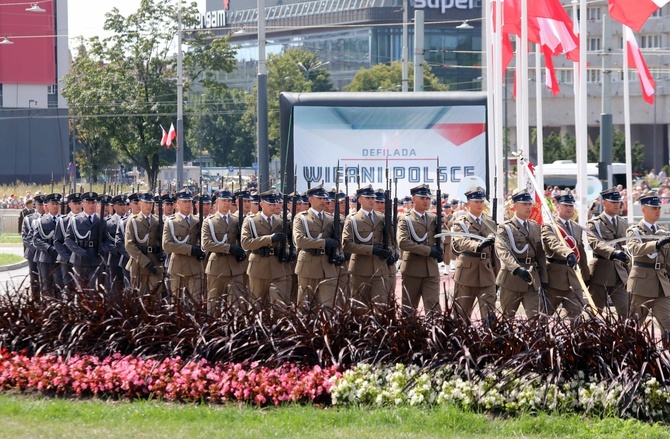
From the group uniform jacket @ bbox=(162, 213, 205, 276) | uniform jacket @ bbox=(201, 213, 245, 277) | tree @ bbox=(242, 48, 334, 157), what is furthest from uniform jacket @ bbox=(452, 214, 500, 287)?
tree @ bbox=(242, 48, 334, 157)

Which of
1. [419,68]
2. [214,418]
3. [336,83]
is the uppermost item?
[336,83]

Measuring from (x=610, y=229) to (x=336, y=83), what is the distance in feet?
322

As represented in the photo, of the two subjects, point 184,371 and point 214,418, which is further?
point 184,371

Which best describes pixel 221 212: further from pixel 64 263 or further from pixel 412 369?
pixel 412 369

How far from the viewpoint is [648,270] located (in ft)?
36.1

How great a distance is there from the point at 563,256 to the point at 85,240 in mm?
6707

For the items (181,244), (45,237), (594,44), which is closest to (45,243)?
(45,237)

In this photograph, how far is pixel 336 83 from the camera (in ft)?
357

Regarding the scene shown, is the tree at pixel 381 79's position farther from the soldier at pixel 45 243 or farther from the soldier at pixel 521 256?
the soldier at pixel 521 256

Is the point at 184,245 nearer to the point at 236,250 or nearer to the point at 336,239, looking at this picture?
the point at 236,250

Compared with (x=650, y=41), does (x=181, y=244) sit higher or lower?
lower

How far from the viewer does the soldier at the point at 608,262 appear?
11734 mm

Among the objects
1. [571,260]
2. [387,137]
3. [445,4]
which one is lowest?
[571,260]

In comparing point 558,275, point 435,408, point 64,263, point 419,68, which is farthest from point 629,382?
point 419,68
